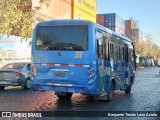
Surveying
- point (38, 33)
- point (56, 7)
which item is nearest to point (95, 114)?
point (38, 33)

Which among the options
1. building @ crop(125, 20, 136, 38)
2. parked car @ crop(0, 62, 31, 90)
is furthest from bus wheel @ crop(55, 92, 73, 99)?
building @ crop(125, 20, 136, 38)

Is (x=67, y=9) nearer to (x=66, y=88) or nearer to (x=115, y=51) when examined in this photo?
(x=115, y=51)

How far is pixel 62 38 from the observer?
12.7 m

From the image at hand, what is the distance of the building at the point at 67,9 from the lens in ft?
168

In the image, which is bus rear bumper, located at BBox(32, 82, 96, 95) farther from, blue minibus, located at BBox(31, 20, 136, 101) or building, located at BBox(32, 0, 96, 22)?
building, located at BBox(32, 0, 96, 22)

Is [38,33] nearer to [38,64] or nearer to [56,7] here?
[38,64]

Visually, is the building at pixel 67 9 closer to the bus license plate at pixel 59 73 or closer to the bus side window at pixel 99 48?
the bus side window at pixel 99 48

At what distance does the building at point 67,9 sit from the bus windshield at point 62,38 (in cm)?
3214

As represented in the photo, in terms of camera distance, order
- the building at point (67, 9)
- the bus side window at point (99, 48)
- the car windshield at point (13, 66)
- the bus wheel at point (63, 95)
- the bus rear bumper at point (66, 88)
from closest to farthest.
A: the bus rear bumper at point (66, 88) → the bus side window at point (99, 48) → the bus wheel at point (63, 95) → the car windshield at point (13, 66) → the building at point (67, 9)

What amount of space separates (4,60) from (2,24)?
6.21 m

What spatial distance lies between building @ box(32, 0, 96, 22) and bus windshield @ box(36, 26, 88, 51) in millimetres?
32143

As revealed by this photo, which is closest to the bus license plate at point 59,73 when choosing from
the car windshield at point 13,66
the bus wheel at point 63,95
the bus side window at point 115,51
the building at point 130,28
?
the bus wheel at point 63,95

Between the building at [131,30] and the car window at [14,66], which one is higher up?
the building at [131,30]

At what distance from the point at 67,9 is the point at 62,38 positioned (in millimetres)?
49307
